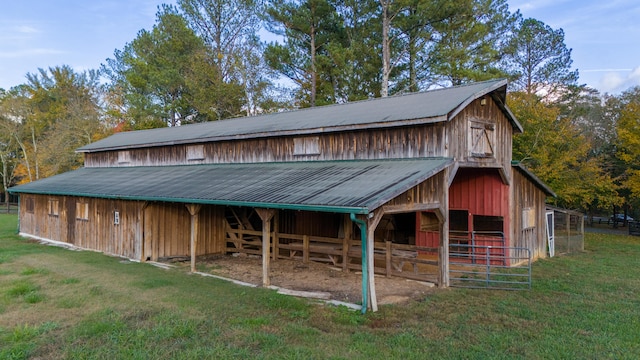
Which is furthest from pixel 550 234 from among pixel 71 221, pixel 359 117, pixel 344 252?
pixel 71 221

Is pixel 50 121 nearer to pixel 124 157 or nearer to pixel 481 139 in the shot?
pixel 124 157

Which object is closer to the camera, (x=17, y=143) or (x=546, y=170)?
(x=546, y=170)

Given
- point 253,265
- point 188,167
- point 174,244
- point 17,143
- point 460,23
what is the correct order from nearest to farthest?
point 253,265 < point 174,244 < point 188,167 < point 460,23 < point 17,143

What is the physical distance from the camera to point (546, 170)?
65.5ft

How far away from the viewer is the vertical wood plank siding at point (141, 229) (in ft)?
45.8

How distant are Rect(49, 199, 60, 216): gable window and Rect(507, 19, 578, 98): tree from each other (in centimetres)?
2817

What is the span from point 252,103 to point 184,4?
390 inches

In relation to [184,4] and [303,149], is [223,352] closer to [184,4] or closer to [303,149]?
[303,149]

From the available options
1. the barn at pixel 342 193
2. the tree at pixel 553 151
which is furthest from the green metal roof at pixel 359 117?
the tree at pixel 553 151

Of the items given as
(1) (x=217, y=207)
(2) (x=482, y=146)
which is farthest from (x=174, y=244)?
(2) (x=482, y=146)

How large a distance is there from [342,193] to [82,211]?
503 inches

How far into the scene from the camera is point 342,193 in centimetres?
905

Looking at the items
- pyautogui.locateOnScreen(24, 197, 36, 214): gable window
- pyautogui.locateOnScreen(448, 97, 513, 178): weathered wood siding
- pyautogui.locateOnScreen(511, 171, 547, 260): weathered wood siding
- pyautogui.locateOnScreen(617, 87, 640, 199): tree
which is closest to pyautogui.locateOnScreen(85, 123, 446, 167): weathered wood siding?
pyautogui.locateOnScreen(448, 97, 513, 178): weathered wood siding

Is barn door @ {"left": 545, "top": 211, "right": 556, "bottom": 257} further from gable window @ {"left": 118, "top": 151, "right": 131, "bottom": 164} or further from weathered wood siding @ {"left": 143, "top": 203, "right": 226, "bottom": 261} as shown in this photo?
gable window @ {"left": 118, "top": 151, "right": 131, "bottom": 164}
